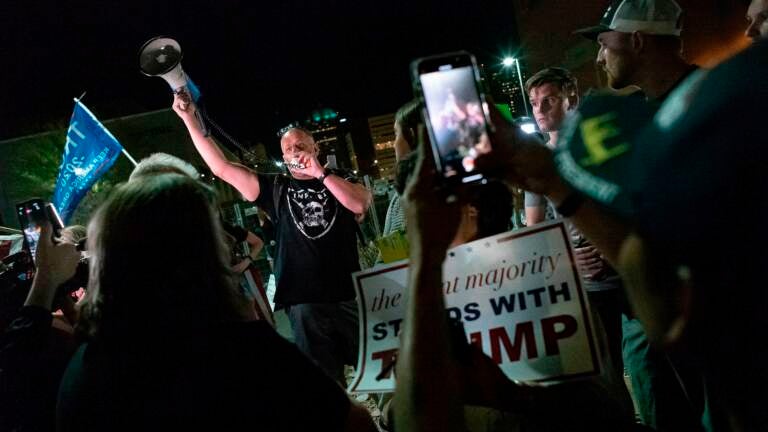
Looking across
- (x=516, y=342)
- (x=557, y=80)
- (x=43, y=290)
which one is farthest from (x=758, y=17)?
(x=43, y=290)

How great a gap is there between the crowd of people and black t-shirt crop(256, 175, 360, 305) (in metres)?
1.16

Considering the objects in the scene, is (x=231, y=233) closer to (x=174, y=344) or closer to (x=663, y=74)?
(x=174, y=344)

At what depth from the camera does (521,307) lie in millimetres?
1846

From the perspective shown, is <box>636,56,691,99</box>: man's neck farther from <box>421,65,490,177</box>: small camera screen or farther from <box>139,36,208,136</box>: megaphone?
<box>139,36,208,136</box>: megaphone

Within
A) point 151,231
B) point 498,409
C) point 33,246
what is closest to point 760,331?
point 498,409

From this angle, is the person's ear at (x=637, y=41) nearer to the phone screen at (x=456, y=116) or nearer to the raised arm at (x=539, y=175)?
the raised arm at (x=539, y=175)

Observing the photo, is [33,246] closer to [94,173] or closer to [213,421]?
[94,173]

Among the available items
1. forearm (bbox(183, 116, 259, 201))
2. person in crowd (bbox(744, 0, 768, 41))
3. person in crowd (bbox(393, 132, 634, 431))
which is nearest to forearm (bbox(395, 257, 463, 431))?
person in crowd (bbox(393, 132, 634, 431))

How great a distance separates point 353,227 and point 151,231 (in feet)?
9.53

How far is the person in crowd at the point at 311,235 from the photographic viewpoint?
13.2 feet

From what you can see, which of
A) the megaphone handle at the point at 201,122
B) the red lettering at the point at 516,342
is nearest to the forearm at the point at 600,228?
the red lettering at the point at 516,342

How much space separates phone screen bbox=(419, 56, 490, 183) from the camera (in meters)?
1.22

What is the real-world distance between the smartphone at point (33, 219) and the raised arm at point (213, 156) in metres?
1.29

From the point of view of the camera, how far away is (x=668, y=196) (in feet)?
2.38
